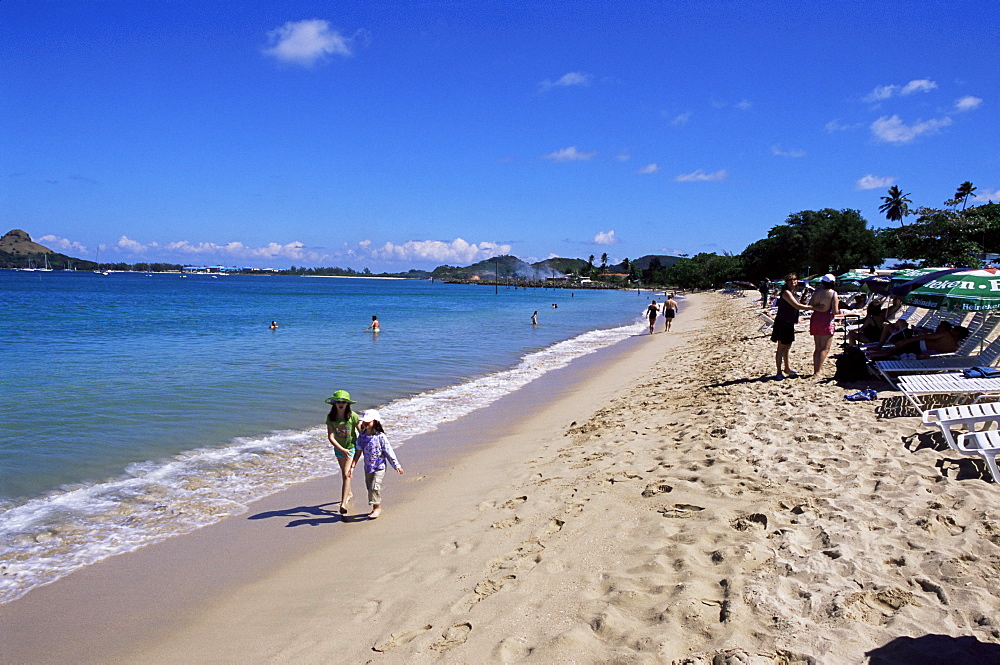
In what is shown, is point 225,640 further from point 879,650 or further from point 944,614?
point 944,614

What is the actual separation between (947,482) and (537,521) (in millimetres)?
3003

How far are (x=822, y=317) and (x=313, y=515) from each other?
761 centimetres

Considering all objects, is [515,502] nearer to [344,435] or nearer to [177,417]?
[344,435]

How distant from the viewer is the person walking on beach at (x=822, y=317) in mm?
8938

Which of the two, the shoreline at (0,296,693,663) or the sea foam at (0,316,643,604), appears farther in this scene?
the sea foam at (0,316,643,604)

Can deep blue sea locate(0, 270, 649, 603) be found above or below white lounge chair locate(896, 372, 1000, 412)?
below

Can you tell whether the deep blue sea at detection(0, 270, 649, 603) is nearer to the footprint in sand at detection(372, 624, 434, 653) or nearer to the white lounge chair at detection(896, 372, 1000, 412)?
the footprint in sand at detection(372, 624, 434, 653)

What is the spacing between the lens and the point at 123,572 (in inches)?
187

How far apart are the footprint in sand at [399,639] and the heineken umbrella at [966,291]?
7579 millimetres

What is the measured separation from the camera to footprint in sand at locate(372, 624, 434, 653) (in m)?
3.29

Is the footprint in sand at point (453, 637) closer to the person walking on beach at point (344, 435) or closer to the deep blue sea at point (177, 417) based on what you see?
the person walking on beach at point (344, 435)

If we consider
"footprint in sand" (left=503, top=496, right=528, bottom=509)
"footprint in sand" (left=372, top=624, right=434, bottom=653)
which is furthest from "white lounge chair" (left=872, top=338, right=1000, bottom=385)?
"footprint in sand" (left=372, top=624, right=434, bottom=653)

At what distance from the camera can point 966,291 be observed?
7.49m

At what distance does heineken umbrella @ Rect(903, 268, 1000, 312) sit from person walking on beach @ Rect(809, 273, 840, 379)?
1024mm
